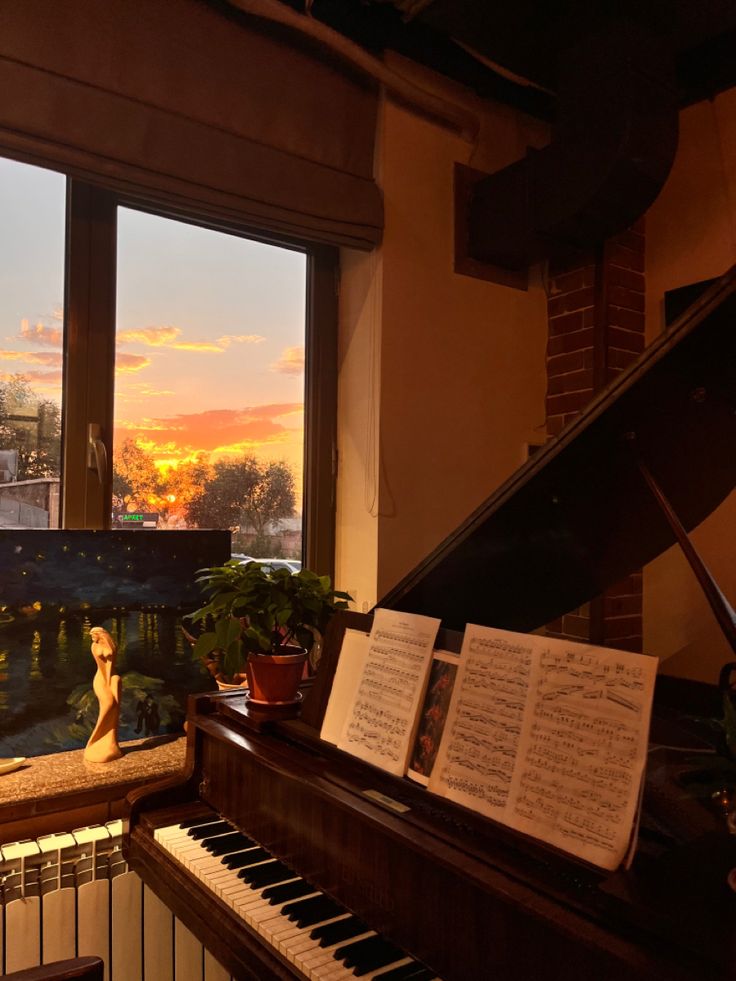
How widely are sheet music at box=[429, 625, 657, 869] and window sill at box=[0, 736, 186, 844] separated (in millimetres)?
976

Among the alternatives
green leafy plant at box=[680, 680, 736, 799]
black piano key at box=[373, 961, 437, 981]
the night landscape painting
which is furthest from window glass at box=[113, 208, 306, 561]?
green leafy plant at box=[680, 680, 736, 799]

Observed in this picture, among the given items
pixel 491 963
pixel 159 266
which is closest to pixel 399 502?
pixel 159 266

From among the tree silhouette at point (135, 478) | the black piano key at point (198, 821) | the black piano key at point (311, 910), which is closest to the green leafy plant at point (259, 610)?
the black piano key at point (198, 821)

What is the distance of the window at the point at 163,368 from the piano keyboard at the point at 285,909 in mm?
1164

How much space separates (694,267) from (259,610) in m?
2.39

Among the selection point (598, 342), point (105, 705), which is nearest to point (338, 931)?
point (105, 705)

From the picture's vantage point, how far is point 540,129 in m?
3.27

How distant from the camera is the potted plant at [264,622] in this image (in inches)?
66.9

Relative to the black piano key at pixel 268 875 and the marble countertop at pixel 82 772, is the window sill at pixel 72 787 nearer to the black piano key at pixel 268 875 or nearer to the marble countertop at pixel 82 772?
the marble countertop at pixel 82 772

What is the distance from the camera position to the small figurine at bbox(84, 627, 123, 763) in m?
1.91

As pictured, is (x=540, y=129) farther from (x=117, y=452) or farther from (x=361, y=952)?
(x=361, y=952)

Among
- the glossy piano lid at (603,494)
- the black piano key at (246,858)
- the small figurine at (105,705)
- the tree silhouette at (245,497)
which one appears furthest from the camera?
the tree silhouette at (245,497)

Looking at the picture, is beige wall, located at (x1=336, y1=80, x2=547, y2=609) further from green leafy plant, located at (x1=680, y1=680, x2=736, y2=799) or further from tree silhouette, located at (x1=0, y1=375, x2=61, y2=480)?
green leafy plant, located at (x1=680, y1=680, x2=736, y2=799)

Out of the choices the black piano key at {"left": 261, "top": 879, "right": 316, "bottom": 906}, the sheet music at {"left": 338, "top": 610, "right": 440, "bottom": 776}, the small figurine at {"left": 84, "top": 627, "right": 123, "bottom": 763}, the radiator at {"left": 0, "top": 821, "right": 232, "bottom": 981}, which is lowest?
the radiator at {"left": 0, "top": 821, "right": 232, "bottom": 981}
